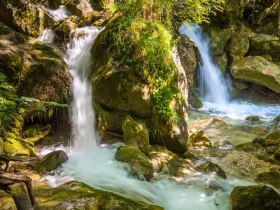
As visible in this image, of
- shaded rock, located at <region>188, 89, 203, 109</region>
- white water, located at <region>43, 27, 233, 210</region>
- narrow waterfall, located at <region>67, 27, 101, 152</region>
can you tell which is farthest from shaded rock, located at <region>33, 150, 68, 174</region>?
shaded rock, located at <region>188, 89, 203, 109</region>

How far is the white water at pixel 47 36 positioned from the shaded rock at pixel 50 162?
4.55m

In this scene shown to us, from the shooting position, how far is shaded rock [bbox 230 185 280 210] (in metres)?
4.33

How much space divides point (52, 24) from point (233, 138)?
6.41m

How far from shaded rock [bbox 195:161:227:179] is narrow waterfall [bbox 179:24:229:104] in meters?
7.01

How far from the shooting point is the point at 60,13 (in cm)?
1107

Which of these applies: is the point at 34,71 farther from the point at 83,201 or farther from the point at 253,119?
the point at 253,119

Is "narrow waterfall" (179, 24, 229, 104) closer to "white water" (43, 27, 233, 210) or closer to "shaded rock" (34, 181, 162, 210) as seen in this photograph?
"white water" (43, 27, 233, 210)

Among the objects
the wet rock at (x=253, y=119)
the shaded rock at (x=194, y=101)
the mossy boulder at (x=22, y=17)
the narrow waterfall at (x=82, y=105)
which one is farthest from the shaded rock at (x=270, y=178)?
the mossy boulder at (x=22, y=17)

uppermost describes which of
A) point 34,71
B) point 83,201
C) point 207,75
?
point 34,71

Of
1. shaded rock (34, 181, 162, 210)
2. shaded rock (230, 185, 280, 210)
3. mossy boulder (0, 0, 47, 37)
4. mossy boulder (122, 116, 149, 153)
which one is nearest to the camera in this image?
shaded rock (34, 181, 162, 210)

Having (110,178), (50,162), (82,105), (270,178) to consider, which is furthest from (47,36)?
(270,178)

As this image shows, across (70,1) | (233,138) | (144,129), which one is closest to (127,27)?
(144,129)

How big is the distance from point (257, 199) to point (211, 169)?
1.66 meters

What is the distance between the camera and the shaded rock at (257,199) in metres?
4.33
